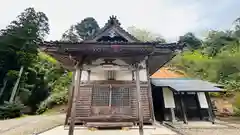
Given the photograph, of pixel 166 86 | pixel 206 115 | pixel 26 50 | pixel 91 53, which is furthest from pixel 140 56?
pixel 26 50

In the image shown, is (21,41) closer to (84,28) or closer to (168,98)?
(168,98)

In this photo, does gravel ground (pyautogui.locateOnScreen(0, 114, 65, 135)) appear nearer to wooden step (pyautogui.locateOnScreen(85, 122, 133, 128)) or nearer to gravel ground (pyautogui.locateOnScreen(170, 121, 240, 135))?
wooden step (pyautogui.locateOnScreen(85, 122, 133, 128))

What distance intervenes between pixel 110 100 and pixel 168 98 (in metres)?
4.07

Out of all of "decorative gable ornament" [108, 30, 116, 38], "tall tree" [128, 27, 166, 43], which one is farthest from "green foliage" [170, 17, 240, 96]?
"decorative gable ornament" [108, 30, 116, 38]

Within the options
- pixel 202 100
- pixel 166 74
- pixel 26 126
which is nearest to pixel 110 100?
pixel 26 126

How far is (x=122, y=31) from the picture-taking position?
8.23 m

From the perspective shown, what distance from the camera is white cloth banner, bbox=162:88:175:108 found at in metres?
9.98

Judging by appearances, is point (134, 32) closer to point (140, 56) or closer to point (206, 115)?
point (206, 115)

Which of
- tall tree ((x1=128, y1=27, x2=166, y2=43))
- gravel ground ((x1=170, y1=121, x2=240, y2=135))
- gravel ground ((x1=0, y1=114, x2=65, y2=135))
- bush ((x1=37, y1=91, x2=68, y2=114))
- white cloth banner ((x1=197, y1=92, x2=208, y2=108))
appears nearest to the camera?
gravel ground ((x1=170, y1=121, x2=240, y2=135))

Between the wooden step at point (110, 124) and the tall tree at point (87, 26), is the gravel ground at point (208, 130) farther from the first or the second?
the tall tree at point (87, 26)

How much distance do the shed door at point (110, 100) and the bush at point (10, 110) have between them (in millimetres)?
10542

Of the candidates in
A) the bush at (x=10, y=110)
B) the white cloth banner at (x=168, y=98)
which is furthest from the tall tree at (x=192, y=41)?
the bush at (x=10, y=110)

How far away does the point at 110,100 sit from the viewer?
25.5 ft

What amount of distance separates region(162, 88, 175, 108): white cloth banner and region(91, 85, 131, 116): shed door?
319cm
